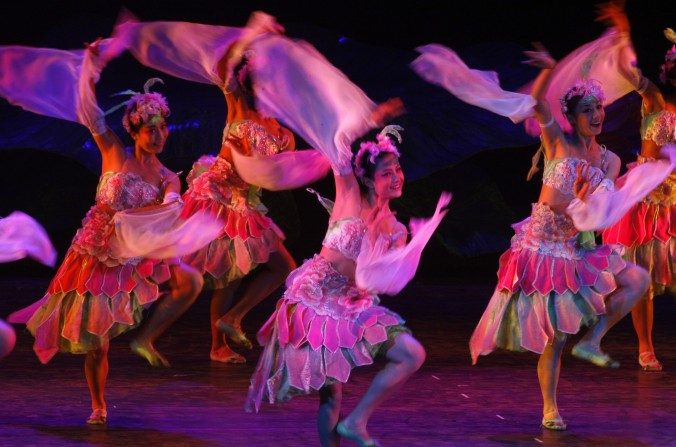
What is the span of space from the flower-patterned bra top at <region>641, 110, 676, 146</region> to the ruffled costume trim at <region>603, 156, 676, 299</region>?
0.43ft

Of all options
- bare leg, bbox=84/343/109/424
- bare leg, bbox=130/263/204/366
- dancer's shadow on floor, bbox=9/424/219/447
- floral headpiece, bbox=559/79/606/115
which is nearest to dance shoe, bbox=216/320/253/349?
bare leg, bbox=130/263/204/366

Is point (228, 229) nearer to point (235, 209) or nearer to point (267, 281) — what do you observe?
point (235, 209)

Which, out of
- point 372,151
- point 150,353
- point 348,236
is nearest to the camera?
point 348,236

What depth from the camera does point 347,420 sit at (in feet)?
13.1

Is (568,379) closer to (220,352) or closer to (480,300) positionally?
(220,352)

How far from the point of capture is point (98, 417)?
4.86 metres

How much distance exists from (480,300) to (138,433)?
4.34 meters

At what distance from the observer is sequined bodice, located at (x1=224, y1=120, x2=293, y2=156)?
21.0 feet

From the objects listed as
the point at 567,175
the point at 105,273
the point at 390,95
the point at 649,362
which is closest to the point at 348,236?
the point at 567,175

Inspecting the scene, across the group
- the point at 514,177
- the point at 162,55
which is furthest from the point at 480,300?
the point at 162,55

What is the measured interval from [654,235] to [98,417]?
293cm

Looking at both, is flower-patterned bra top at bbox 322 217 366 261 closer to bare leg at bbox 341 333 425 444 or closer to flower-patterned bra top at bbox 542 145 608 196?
bare leg at bbox 341 333 425 444

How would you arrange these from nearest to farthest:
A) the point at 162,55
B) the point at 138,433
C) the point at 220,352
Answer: the point at 138,433 < the point at 162,55 < the point at 220,352

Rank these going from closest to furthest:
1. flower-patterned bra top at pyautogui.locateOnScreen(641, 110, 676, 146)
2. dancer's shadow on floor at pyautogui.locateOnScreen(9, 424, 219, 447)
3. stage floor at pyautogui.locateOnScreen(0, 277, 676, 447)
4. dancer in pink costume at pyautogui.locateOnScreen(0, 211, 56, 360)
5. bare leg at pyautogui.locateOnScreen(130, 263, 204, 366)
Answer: dancer in pink costume at pyautogui.locateOnScreen(0, 211, 56, 360) → dancer's shadow on floor at pyautogui.locateOnScreen(9, 424, 219, 447) → stage floor at pyautogui.locateOnScreen(0, 277, 676, 447) → bare leg at pyautogui.locateOnScreen(130, 263, 204, 366) → flower-patterned bra top at pyautogui.locateOnScreen(641, 110, 676, 146)
